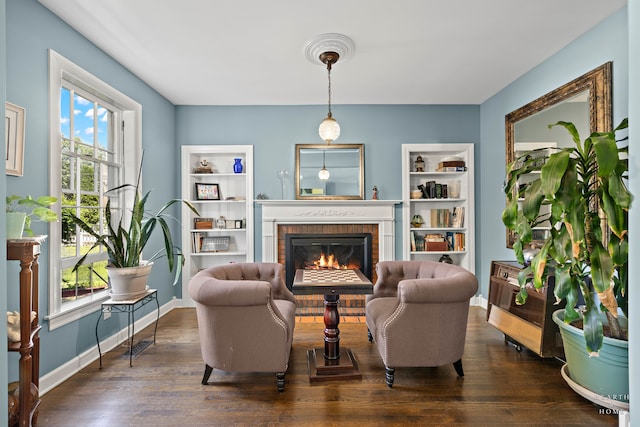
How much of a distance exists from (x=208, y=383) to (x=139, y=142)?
8.10ft

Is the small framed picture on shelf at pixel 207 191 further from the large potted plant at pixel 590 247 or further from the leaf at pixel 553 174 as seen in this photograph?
the leaf at pixel 553 174

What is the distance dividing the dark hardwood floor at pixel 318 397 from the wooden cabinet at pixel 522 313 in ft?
0.58

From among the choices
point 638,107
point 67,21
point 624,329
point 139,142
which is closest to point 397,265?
point 624,329

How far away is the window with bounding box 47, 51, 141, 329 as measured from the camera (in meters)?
2.30

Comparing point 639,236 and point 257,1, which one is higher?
point 257,1

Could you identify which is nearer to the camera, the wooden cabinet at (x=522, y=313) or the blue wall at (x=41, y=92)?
the blue wall at (x=41, y=92)

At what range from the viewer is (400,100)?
4.14m

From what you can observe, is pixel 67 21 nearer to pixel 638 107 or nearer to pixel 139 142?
pixel 139 142

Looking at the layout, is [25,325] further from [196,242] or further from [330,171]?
[330,171]

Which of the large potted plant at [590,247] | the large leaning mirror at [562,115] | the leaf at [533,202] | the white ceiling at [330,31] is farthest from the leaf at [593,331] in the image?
the white ceiling at [330,31]

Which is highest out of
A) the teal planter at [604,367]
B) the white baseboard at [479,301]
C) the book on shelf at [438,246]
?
the book on shelf at [438,246]

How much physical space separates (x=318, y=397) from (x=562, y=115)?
305cm

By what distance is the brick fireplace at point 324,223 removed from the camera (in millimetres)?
4180

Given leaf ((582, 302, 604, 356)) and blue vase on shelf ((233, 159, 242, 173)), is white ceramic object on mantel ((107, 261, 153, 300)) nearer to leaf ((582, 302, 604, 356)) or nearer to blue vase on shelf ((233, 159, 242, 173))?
blue vase on shelf ((233, 159, 242, 173))
